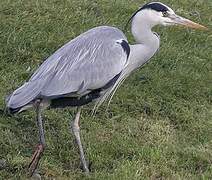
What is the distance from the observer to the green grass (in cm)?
468

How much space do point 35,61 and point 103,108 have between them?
1.00 metres

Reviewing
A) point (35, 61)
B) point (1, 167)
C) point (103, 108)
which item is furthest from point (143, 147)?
point (35, 61)

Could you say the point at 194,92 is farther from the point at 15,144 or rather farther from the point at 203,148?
the point at 15,144

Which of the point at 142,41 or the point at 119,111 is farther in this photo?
the point at 119,111

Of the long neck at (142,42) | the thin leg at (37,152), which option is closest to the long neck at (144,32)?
the long neck at (142,42)

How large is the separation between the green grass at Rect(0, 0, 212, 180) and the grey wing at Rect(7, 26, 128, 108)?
0.55 m

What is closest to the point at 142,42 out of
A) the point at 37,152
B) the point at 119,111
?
the point at 119,111

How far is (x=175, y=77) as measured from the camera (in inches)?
247

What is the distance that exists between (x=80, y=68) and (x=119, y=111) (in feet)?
3.67

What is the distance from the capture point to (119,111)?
5.55 meters

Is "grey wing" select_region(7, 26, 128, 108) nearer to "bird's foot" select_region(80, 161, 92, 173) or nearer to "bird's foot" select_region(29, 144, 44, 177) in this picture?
"bird's foot" select_region(29, 144, 44, 177)

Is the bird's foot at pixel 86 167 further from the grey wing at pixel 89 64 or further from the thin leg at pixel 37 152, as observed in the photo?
the grey wing at pixel 89 64

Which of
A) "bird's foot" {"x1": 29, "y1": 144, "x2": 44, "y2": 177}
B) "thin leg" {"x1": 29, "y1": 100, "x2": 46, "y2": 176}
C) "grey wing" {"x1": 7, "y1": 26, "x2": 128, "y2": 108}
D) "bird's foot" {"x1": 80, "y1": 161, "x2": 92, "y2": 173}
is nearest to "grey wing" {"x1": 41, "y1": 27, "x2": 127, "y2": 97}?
"grey wing" {"x1": 7, "y1": 26, "x2": 128, "y2": 108}

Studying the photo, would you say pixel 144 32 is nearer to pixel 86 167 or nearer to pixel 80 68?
pixel 80 68
